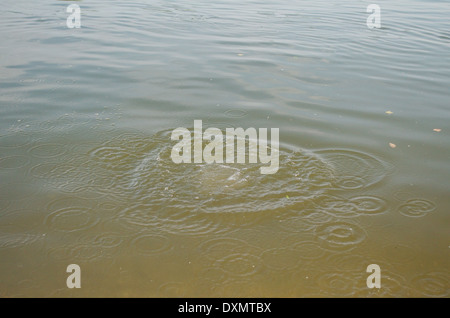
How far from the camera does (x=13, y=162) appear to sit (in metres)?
4.62

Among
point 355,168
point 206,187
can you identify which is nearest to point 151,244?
point 206,187

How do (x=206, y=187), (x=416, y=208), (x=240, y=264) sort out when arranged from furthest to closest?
(x=206, y=187), (x=416, y=208), (x=240, y=264)

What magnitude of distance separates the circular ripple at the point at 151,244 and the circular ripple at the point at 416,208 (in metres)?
2.28

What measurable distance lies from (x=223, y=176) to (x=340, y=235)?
1.39 metres

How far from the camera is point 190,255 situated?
3.40 meters

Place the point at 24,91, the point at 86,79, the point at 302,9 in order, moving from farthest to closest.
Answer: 1. the point at 302,9
2. the point at 86,79
3. the point at 24,91

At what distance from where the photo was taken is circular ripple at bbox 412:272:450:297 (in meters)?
3.09

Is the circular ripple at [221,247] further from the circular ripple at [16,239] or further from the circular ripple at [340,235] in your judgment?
the circular ripple at [16,239]

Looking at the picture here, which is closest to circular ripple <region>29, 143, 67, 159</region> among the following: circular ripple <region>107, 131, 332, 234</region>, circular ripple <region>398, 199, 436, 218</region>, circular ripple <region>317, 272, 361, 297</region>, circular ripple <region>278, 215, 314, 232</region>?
circular ripple <region>107, 131, 332, 234</region>

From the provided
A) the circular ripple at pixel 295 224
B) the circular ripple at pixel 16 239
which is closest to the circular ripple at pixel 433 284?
the circular ripple at pixel 295 224

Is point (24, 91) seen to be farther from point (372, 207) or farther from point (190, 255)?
point (372, 207)

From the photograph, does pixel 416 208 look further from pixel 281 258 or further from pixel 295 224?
pixel 281 258
